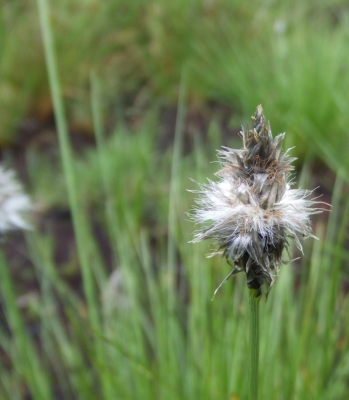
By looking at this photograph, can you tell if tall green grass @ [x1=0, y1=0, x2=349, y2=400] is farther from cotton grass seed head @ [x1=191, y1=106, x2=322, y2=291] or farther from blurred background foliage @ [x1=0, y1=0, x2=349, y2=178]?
blurred background foliage @ [x1=0, y1=0, x2=349, y2=178]

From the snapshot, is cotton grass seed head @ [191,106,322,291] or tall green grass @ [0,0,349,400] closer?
cotton grass seed head @ [191,106,322,291]

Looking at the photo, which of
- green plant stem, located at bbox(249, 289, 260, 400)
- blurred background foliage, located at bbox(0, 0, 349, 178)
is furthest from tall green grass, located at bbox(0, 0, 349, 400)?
blurred background foliage, located at bbox(0, 0, 349, 178)

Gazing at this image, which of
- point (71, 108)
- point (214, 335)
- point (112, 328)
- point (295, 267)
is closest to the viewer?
point (214, 335)

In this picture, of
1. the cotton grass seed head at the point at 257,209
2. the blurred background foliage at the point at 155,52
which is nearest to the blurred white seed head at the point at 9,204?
the cotton grass seed head at the point at 257,209

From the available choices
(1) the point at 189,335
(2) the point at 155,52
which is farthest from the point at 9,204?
(2) the point at 155,52

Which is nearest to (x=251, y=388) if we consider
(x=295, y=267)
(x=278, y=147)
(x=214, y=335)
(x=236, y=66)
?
(x=278, y=147)

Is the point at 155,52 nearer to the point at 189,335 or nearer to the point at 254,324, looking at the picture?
the point at 189,335

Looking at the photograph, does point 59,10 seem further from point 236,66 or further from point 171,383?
point 171,383

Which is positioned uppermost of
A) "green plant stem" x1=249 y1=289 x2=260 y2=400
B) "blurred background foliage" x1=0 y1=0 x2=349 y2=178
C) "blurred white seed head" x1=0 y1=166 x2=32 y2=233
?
"blurred background foliage" x1=0 y1=0 x2=349 y2=178
